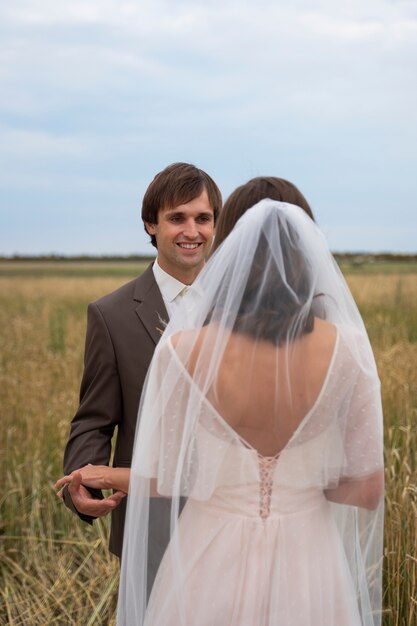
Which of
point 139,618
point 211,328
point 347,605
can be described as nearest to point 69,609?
point 139,618

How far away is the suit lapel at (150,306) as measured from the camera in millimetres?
2475

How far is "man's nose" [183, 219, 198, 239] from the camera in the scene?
97.0 inches

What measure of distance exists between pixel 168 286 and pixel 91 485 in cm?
72

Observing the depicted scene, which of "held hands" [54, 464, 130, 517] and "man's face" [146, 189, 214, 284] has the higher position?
"man's face" [146, 189, 214, 284]

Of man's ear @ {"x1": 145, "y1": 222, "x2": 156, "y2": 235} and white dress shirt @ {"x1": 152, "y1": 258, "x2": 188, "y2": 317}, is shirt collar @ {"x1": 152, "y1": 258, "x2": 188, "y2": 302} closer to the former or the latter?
white dress shirt @ {"x1": 152, "y1": 258, "x2": 188, "y2": 317}

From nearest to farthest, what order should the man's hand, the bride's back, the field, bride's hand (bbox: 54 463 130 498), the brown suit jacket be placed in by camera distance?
the bride's back < bride's hand (bbox: 54 463 130 498) < the man's hand < the brown suit jacket < the field

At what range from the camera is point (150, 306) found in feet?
8.23

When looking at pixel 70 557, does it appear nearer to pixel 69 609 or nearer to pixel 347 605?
pixel 69 609

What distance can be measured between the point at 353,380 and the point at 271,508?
363 millimetres

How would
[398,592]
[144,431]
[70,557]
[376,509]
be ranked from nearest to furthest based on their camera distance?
[144,431]
[376,509]
[398,592]
[70,557]

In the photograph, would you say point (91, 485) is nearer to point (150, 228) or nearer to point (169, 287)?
point (169, 287)

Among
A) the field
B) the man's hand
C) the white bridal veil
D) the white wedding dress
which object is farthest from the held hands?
the field

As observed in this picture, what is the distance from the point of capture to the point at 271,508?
1.78m

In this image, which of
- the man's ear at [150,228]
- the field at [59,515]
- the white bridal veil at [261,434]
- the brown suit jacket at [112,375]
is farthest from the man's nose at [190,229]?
the field at [59,515]
